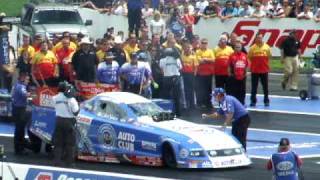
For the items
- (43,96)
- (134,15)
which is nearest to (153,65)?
(43,96)

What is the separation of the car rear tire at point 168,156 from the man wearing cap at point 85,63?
6.20m

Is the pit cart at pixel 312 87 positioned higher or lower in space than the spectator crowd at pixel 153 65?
lower

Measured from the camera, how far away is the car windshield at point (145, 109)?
23203 mm

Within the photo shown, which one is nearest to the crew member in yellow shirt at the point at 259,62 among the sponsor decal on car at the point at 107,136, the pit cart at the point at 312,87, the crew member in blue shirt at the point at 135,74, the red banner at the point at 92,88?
the pit cart at the point at 312,87

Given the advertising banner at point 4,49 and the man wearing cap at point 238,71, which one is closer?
the man wearing cap at point 238,71

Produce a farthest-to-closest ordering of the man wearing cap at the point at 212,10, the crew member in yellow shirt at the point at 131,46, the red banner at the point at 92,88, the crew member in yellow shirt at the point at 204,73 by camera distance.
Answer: the man wearing cap at the point at 212,10 → the crew member in yellow shirt at the point at 204,73 → the crew member in yellow shirt at the point at 131,46 → the red banner at the point at 92,88

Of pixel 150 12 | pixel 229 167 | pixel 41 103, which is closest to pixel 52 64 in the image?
pixel 41 103

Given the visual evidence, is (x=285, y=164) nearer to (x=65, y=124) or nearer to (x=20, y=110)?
(x=65, y=124)

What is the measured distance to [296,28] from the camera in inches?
1484

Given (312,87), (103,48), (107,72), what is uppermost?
(103,48)

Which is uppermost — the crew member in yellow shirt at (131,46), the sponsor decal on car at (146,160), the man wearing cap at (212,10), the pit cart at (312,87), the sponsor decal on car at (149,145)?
the crew member in yellow shirt at (131,46)

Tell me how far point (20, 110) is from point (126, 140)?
9.56 ft

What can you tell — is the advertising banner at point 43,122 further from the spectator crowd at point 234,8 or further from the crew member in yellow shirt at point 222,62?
the spectator crowd at point 234,8

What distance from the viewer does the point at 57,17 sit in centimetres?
3925
